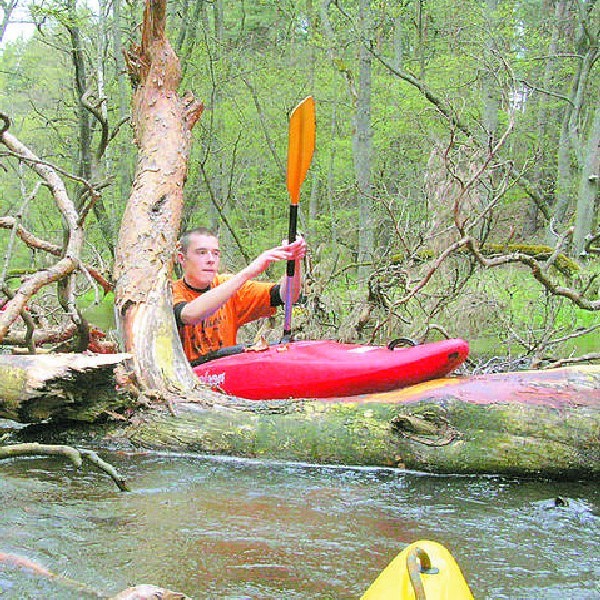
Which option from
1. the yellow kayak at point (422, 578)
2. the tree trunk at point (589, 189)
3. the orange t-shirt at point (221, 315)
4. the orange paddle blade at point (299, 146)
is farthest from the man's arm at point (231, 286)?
the tree trunk at point (589, 189)

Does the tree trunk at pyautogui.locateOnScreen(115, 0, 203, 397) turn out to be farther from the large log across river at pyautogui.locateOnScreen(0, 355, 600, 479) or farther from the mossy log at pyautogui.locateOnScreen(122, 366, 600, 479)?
the mossy log at pyautogui.locateOnScreen(122, 366, 600, 479)

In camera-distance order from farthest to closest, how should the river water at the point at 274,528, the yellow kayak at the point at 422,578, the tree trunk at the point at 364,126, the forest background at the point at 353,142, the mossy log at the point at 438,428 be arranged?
the tree trunk at the point at 364,126 → the forest background at the point at 353,142 → the mossy log at the point at 438,428 → the river water at the point at 274,528 → the yellow kayak at the point at 422,578

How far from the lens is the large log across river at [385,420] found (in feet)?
11.3

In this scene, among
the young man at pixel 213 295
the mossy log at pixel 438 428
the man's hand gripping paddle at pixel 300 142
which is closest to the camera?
the mossy log at pixel 438 428

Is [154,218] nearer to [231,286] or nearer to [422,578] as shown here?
[231,286]

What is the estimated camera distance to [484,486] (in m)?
3.53

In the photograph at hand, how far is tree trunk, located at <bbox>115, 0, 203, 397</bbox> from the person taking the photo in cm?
415

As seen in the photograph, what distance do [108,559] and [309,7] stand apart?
36.9 ft

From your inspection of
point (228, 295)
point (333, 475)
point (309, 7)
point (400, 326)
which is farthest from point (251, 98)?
point (333, 475)

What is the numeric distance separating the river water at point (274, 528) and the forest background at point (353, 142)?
2.68m

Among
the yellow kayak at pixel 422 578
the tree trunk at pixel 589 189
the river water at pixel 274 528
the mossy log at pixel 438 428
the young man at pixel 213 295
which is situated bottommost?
the river water at pixel 274 528

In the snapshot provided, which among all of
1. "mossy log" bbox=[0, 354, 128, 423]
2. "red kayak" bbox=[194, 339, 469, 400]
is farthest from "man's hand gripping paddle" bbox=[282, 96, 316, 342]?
"mossy log" bbox=[0, 354, 128, 423]

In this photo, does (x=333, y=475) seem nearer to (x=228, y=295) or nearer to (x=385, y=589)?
(x=228, y=295)

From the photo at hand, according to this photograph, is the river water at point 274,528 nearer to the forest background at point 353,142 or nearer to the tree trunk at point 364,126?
the forest background at point 353,142
